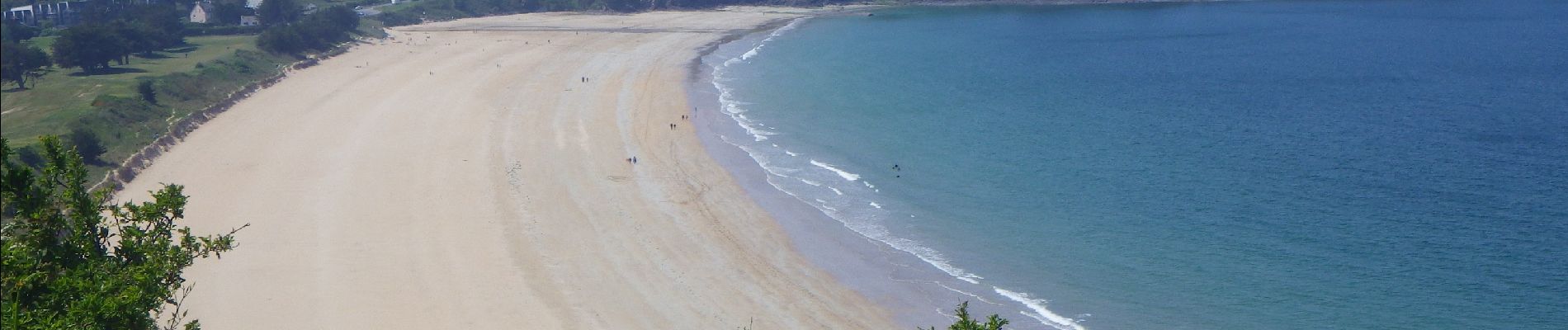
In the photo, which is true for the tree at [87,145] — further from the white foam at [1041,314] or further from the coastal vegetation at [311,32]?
the coastal vegetation at [311,32]

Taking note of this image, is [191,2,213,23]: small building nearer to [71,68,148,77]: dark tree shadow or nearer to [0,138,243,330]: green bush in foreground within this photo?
[71,68,148,77]: dark tree shadow

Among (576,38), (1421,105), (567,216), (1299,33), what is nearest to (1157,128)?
(1421,105)

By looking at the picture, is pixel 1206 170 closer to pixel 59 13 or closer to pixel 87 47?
pixel 87 47

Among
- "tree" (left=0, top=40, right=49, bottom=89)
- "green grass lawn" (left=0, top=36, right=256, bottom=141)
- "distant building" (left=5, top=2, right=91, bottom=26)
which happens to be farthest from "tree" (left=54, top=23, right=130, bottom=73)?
"distant building" (left=5, top=2, right=91, bottom=26)

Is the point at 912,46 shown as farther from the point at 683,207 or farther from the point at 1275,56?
the point at 683,207

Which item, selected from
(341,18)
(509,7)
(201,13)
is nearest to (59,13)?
(341,18)
